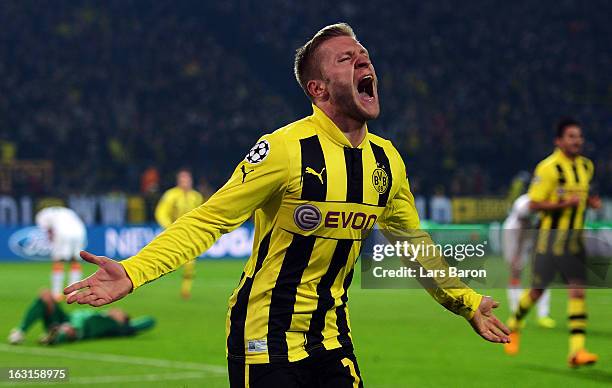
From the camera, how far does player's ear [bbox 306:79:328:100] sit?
4.10 m

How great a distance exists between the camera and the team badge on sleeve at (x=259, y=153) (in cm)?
385

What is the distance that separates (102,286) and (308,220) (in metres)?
0.86

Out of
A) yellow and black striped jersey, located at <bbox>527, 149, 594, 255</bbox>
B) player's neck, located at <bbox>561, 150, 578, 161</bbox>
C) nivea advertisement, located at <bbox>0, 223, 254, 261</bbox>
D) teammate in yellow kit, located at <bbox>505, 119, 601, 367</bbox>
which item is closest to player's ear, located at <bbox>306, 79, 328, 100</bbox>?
teammate in yellow kit, located at <bbox>505, 119, 601, 367</bbox>

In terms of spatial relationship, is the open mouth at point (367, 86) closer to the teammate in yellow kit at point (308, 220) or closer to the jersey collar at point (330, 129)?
the teammate in yellow kit at point (308, 220)

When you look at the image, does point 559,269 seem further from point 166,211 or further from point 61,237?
point 166,211

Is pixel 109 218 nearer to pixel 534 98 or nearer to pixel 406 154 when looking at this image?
pixel 406 154

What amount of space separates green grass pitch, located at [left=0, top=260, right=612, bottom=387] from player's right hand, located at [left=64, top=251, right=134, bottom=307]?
5.44 m

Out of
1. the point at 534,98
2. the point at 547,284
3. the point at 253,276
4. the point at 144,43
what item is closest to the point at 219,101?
the point at 144,43

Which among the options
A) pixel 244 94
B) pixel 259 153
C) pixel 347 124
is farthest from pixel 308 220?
pixel 244 94

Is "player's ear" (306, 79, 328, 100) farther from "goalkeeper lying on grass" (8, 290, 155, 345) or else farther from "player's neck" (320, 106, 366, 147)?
"goalkeeper lying on grass" (8, 290, 155, 345)

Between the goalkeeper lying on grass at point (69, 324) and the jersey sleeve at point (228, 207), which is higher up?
the jersey sleeve at point (228, 207)

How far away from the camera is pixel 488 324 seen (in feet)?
14.1

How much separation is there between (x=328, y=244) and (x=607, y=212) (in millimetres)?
25234

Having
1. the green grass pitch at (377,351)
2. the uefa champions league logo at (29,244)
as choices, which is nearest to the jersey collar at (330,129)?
the green grass pitch at (377,351)
